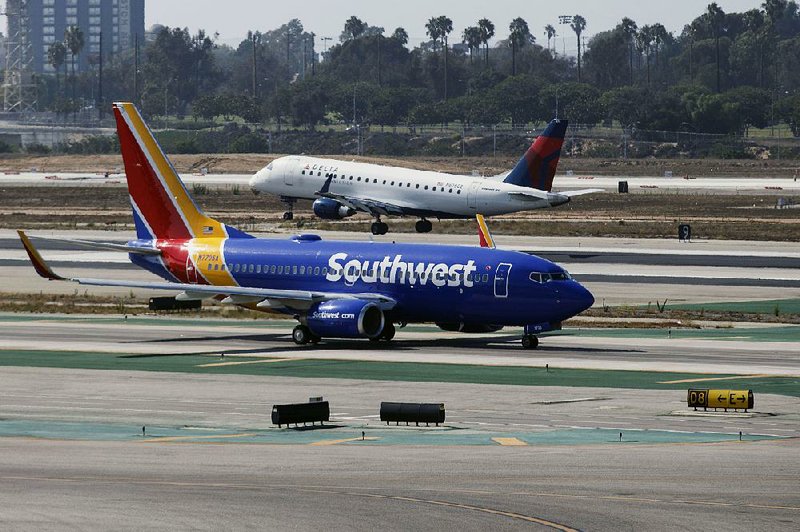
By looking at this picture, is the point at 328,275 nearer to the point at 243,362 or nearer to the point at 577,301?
the point at 243,362

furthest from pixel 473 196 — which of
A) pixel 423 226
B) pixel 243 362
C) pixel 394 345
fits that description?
pixel 243 362

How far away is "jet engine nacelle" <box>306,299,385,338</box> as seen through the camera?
57062 mm

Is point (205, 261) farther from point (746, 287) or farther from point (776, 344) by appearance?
point (746, 287)

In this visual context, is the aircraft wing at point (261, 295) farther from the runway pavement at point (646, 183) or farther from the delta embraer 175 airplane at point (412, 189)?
the runway pavement at point (646, 183)

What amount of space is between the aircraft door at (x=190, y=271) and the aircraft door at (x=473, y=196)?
47340 mm

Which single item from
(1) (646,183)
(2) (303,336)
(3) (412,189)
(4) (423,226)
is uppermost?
(3) (412,189)

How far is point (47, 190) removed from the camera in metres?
173

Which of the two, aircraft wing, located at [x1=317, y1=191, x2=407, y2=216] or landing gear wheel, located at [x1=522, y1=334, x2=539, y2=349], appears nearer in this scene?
landing gear wheel, located at [x1=522, y1=334, x2=539, y2=349]

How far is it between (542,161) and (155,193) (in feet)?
147

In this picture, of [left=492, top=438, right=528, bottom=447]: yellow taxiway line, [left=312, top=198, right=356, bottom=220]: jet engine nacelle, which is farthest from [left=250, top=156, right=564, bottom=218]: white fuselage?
[left=492, top=438, right=528, bottom=447]: yellow taxiway line

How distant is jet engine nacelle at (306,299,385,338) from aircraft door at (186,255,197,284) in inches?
250

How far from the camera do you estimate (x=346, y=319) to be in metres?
57.1

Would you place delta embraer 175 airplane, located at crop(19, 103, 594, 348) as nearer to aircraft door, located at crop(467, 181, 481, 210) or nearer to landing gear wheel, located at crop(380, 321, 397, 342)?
landing gear wheel, located at crop(380, 321, 397, 342)

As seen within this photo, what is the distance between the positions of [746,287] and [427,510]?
55601 mm
